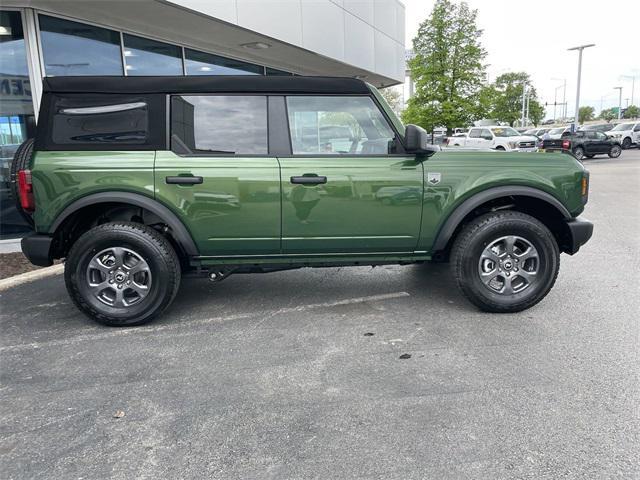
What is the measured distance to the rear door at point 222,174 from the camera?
3744mm

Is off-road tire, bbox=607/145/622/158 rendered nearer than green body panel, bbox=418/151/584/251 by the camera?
No

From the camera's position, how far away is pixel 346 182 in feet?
12.5

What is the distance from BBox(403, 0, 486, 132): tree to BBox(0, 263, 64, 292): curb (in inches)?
859

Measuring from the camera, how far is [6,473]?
2.21 m

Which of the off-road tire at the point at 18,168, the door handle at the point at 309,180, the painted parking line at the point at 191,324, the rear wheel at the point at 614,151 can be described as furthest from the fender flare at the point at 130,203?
the rear wheel at the point at 614,151

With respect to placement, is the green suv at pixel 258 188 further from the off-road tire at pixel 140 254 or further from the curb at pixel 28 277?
the curb at pixel 28 277

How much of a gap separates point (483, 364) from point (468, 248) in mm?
1101

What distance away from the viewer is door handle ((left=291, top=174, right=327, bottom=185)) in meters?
3.78

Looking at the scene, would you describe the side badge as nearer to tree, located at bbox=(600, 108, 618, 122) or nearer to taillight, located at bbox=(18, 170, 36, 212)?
taillight, located at bbox=(18, 170, 36, 212)

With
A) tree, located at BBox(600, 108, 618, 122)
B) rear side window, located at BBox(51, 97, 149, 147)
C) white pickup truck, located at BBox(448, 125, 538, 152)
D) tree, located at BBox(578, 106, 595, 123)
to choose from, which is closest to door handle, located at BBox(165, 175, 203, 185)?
rear side window, located at BBox(51, 97, 149, 147)

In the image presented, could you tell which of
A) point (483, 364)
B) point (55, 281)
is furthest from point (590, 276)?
point (55, 281)

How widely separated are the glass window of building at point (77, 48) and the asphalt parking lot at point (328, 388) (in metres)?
4.06

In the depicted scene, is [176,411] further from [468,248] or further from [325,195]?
[468,248]

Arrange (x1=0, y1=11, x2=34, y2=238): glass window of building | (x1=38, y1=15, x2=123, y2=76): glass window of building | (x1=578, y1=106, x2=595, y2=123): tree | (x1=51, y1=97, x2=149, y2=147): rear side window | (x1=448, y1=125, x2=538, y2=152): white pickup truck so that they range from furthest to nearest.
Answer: (x1=578, y1=106, x2=595, y2=123): tree → (x1=448, y1=125, x2=538, y2=152): white pickup truck → (x1=38, y1=15, x2=123, y2=76): glass window of building → (x1=0, y1=11, x2=34, y2=238): glass window of building → (x1=51, y1=97, x2=149, y2=147): rear side window
